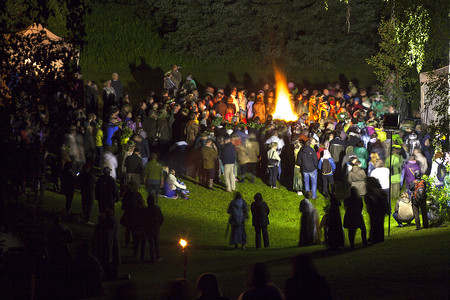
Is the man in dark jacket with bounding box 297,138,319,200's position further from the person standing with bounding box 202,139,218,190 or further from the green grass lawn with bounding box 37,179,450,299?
the person standing with bounding box 202,139,218,190

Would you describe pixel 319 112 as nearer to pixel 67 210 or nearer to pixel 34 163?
pixel 67 210

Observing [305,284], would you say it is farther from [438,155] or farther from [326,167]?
[326,167]

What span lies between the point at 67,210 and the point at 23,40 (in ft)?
27.3

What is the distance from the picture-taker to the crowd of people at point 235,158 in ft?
67.6

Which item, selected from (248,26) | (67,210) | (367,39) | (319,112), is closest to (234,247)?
(67,210)

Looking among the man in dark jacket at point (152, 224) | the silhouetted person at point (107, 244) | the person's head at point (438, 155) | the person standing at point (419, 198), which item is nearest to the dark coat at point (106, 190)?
the man in dark jacket at point (152, 224)

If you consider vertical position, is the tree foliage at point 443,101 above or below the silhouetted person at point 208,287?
above

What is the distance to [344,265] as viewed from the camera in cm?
1672

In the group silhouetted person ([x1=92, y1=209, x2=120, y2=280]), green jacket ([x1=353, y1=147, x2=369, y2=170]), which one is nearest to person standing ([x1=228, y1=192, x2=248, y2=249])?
silhouetted person ([x1=92, y1=209, x2=120, y2=280])

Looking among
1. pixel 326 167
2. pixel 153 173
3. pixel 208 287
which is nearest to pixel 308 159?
pixel 326 167

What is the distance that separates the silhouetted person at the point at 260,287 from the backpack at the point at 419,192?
14170mm

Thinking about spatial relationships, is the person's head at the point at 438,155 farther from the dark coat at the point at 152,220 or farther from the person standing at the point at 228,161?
the dark coat at the point at 152,220

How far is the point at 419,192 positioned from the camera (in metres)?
22.5

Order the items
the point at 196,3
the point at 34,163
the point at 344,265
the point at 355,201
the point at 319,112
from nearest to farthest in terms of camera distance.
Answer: the point at 34,163, the point at 344,265, the point at 355,201, the point at 319,112, the point at 196,3
